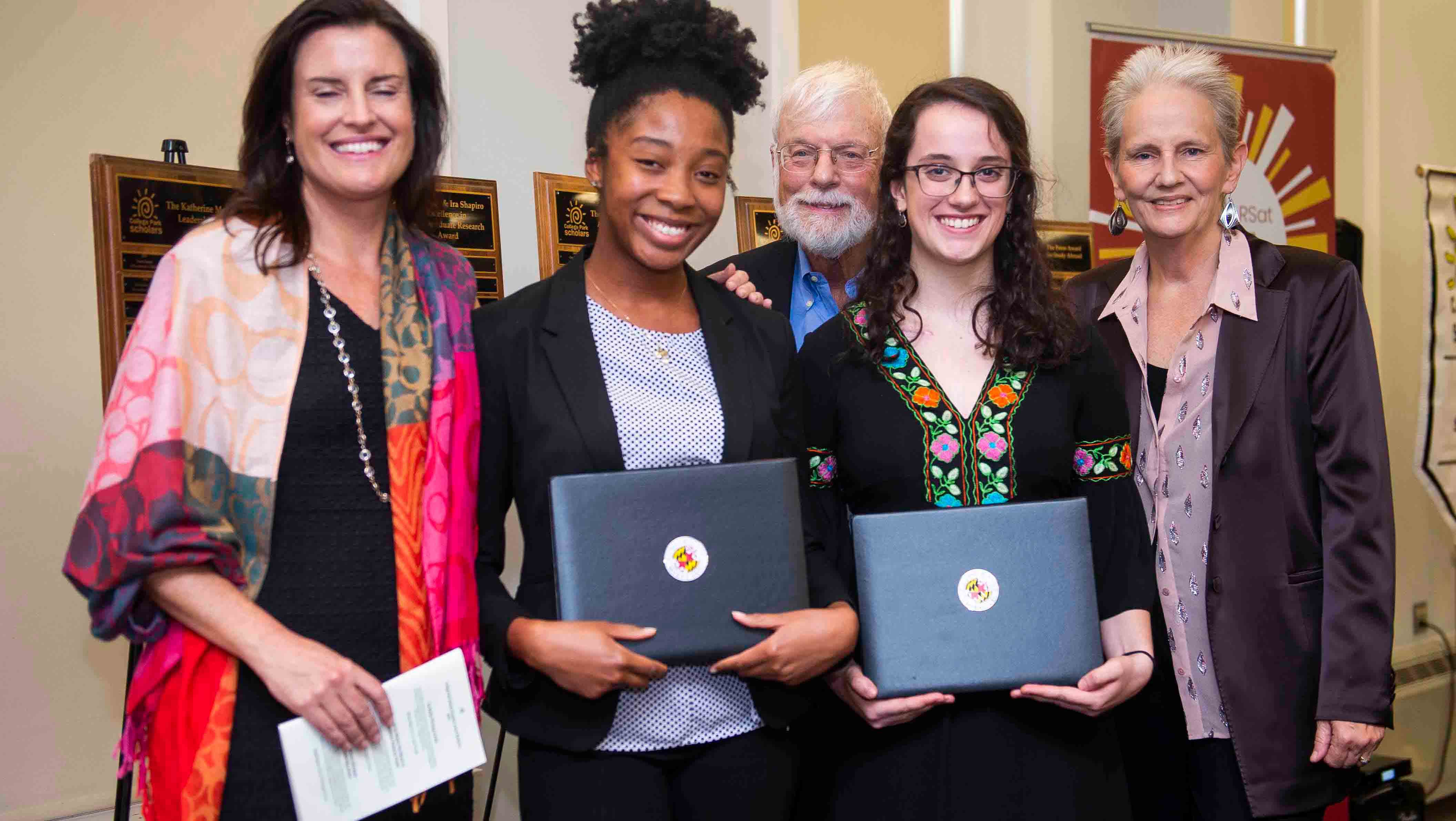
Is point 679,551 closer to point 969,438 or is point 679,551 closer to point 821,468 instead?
point 821,468

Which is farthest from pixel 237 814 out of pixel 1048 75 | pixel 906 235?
pixel 1048 75

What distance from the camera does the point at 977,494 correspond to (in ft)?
6.48

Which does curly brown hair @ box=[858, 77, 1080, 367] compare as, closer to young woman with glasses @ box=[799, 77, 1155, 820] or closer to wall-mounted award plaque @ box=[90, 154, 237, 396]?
young woman with glasses @ box=[799, 77, 1155, 820]

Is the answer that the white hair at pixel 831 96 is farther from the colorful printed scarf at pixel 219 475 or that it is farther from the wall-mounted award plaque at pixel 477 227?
the colorful printed scarf at pixel 219 475

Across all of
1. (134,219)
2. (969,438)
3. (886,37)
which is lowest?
(969,438)

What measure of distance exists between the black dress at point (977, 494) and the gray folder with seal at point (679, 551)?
0.87 ft

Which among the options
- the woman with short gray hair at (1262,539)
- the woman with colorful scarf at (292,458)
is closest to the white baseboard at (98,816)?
the woman with colorful scarf at (292,458)

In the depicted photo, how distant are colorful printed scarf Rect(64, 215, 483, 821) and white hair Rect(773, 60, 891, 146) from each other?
1364 mm

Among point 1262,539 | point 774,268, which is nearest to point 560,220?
point 774,268

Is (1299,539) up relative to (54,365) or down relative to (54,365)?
down

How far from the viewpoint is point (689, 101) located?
179cm

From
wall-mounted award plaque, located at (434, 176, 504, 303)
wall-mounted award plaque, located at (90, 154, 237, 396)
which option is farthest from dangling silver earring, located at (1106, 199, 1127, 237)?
wall-mounted award plaque, located at (90, 154, 237, 396)

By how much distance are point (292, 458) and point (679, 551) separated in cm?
54

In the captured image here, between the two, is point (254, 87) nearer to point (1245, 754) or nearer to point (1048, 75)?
point (1245, 754)
